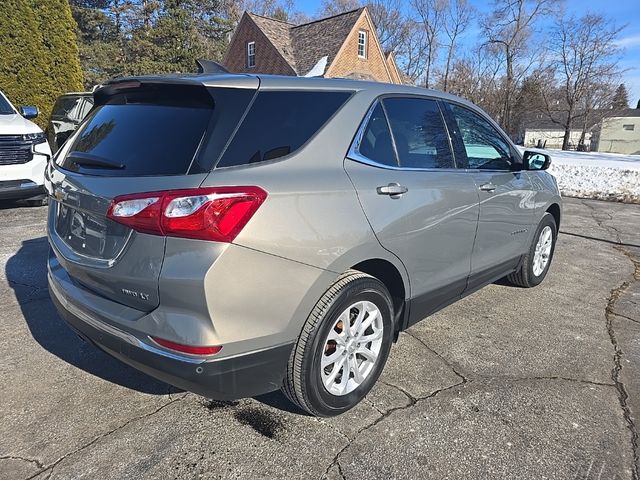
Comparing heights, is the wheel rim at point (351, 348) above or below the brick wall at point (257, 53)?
below

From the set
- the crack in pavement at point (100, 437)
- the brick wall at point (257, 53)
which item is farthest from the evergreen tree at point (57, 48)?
the brick wall at point (257, 53)

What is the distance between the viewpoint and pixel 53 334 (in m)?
3.46

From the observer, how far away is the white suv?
679cm

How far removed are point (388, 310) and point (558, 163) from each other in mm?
11465

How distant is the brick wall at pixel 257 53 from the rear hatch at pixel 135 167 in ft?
88.6

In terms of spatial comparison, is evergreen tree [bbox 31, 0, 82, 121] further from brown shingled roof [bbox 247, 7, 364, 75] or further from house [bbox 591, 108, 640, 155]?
house [bbox 591, 108, 640, 155]

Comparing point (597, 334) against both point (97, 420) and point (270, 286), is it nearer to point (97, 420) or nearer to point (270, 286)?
point (270, 286)

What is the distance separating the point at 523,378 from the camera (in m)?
3.05

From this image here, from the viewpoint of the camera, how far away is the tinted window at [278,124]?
6.82ft

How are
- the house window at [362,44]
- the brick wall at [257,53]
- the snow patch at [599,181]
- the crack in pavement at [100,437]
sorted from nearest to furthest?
1. the crack in pavement at [100,437]
2. the snow patch at [599,181]
3. the brick wall at [257,53]
4. the house window at [362,44]

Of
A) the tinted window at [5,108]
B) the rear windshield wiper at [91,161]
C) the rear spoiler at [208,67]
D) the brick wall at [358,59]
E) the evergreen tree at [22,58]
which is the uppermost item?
the brick wall at [358,59]

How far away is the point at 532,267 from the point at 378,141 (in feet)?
8.90

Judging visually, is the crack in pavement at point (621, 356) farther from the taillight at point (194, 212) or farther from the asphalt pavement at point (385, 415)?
the taillight at point (194, 212)

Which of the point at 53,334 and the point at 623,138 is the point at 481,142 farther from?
the point at 623,138
